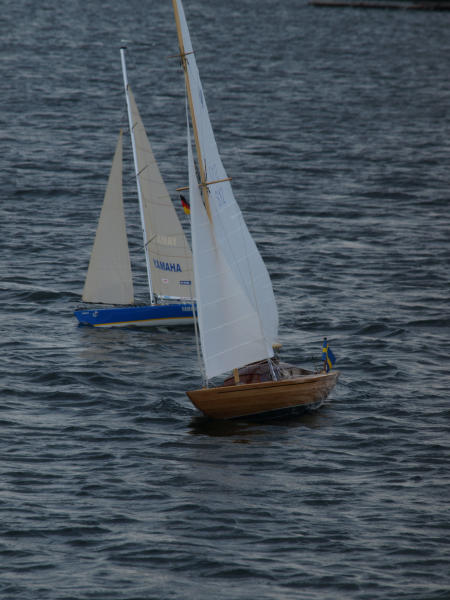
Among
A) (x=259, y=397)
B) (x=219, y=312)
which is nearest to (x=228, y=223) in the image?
(x=219, y=312)

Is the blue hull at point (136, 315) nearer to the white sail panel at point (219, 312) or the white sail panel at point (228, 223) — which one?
the white sail panel at point (228, 223)

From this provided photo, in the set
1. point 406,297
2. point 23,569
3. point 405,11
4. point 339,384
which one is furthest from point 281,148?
point 405,11

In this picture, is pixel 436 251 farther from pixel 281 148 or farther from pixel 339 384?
pixel 281 148

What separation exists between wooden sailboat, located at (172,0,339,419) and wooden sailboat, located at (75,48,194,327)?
31.7 ft

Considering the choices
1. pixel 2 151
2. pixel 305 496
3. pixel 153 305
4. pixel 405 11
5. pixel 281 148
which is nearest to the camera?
pixel 305 496

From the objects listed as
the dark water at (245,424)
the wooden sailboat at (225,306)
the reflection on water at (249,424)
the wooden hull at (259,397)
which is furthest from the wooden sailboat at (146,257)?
the wooden hull at (259,397)

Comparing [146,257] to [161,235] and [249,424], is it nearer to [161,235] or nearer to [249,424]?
[161,235]

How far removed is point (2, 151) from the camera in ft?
261

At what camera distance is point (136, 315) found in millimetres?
45562

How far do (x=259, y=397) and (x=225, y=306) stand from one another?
10.6 ft

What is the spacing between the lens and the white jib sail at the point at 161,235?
150 ft

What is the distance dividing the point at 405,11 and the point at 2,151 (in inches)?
5089

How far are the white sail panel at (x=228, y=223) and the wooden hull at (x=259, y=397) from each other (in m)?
1.80

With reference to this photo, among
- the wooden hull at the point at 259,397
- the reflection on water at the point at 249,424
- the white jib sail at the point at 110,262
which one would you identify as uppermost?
the white jib sail at the point at 110,262
